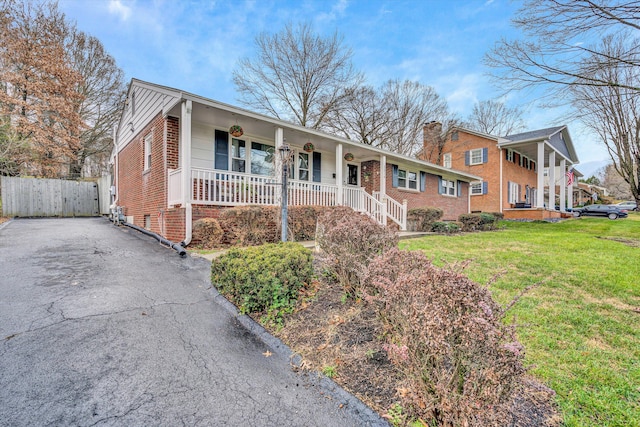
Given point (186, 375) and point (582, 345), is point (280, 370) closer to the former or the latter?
point (186, 375)

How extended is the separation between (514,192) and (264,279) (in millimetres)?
23895

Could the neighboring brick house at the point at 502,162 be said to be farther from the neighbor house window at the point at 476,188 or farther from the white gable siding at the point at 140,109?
the white gable siding at the point at 140,109

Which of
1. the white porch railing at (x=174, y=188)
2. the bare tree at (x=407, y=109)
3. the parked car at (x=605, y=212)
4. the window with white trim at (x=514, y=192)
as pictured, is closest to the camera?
the white porch railing at (x=174, y=188)

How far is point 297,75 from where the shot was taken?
1866 centimetres

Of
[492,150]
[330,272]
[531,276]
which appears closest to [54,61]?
[330,272]

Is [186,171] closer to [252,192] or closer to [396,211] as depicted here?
[252,192]

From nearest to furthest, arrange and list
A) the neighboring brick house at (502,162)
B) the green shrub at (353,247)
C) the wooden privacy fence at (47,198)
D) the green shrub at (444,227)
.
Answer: the green shrub at (353,247), the green shrub at (444,227), the wooden privacy fence at (47,198), the neighboring brick house at (502,162)

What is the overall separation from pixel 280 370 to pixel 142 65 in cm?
2192

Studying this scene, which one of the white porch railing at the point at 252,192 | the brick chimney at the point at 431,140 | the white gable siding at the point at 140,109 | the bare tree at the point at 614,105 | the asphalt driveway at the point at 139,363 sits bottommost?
the asphalt driveway at the point at 139,363

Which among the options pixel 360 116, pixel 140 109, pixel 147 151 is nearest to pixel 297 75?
pixel 360 116

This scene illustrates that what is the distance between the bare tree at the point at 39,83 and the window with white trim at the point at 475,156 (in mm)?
26309

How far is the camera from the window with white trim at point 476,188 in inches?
830

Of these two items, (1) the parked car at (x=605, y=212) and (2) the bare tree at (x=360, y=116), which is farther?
(1) the parked car at (x=605, y=212)

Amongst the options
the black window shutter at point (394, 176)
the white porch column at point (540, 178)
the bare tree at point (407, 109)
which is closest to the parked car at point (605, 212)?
the white porch column at point (540, 178)
